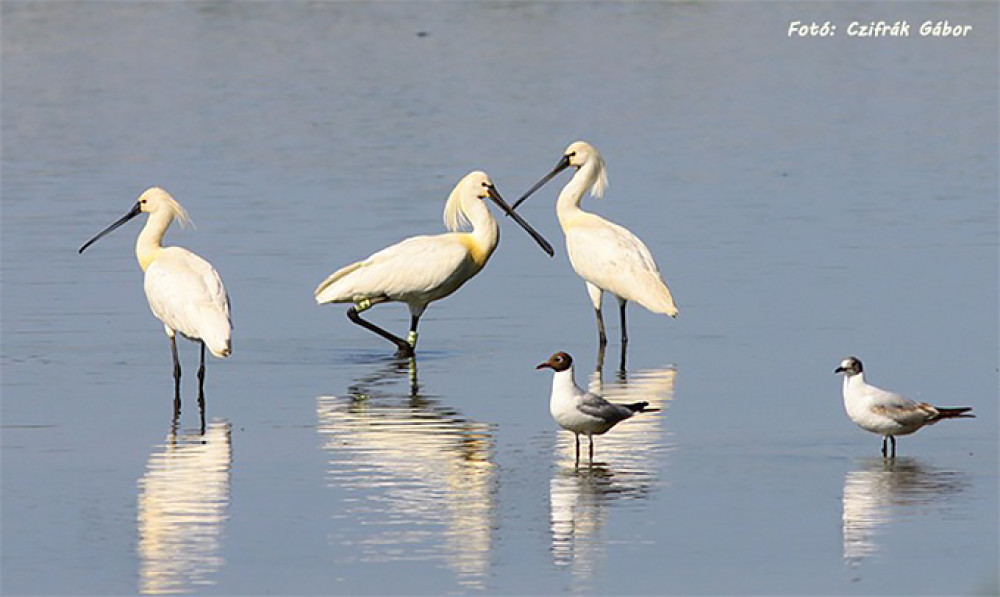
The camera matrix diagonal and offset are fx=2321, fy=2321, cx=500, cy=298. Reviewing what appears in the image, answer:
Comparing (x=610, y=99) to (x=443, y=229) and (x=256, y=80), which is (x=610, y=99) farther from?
(x=443, y=229)

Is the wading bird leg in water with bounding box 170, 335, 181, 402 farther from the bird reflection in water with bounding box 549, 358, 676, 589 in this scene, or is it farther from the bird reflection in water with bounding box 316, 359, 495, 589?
the bird reflection in water with bounding box 549, 358, 676, 589

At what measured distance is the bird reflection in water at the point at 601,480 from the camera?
9.38m

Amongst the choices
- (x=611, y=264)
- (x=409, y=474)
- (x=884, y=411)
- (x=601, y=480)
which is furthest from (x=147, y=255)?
(x=884, y=411)

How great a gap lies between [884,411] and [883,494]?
780mm

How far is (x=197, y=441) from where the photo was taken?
11.8 m

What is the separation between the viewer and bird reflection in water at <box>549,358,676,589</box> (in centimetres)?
938

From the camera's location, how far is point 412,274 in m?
15.3

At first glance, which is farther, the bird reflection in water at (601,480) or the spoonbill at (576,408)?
the spoonbill at (576,408)

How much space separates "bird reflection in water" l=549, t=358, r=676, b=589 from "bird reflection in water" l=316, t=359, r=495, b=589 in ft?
1.05

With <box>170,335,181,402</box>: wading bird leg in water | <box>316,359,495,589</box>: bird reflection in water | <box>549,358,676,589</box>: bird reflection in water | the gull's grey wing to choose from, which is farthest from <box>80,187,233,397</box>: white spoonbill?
the gull's grey wing

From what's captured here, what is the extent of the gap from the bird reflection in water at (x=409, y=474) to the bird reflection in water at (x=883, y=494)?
4.97ft

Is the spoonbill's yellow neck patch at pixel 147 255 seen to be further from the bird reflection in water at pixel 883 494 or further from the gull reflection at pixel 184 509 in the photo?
the bird reflection in water at pixel 883 494

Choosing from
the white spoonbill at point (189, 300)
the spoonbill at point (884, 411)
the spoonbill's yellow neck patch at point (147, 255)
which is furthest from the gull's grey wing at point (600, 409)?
the spoonbill's yellow neck patch at point (147, 255)

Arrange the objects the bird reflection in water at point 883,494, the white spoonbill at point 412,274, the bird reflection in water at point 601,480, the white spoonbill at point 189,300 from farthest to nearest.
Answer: the white spoonbill at point 412,274
the white spoonbill at point 189,300
the bird reflection in water at point 883,494
the bird reflection in water at point 601,480
